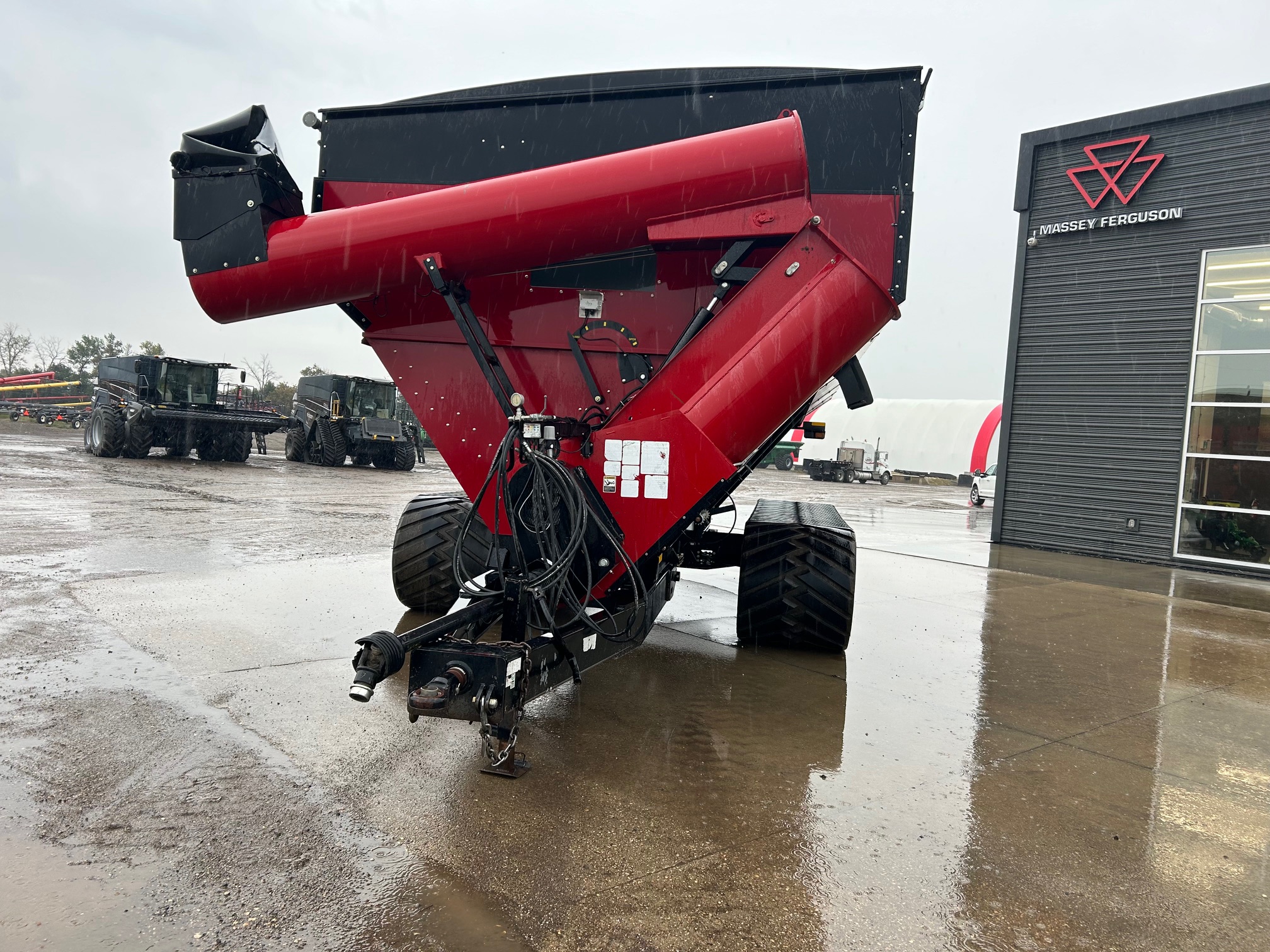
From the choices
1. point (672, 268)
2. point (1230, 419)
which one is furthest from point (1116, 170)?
point (672, 268)

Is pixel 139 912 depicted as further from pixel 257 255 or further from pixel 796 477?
pixel 796 477

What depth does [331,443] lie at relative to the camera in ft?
80.2

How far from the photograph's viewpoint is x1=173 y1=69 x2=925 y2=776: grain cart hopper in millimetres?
3771

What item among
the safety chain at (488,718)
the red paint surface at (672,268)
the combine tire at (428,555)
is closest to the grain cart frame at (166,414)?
the combine tire at (428,555)

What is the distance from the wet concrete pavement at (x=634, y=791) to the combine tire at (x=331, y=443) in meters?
18.4

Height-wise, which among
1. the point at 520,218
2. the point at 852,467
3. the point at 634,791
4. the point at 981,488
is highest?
the point at 520,218

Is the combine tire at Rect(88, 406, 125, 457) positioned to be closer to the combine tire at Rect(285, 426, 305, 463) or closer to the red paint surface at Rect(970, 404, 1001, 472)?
the combine tire at Rect(285, 426, 305, 463)

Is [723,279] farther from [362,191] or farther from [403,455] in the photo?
[403,455]

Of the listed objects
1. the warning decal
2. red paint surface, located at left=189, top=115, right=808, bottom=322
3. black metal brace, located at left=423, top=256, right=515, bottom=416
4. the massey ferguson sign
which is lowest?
the warning decal

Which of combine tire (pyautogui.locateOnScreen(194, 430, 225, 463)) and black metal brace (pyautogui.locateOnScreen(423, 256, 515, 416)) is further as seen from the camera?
combine tire (pyautogui.locateOnScreen(194, 430, 225, 463))

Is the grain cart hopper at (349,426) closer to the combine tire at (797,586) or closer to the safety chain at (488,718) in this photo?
the combine tire at (797,586)

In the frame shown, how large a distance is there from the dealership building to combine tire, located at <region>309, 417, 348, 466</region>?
714 inches

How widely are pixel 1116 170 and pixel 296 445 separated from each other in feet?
74.2

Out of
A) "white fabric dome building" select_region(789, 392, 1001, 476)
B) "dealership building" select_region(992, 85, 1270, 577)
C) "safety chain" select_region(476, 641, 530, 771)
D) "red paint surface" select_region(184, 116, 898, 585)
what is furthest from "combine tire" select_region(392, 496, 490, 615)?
"white fabric dome building" select_region(789, 392, 1001, 476)
